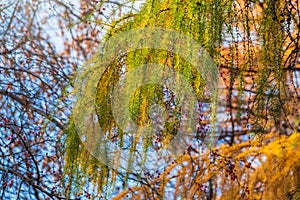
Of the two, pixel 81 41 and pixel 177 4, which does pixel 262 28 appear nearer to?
pixel 177 4

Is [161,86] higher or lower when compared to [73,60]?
lower

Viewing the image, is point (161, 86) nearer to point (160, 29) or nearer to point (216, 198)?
point (160, 29)

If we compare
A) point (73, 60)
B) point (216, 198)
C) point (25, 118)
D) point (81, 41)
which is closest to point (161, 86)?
A: point (216, 198)

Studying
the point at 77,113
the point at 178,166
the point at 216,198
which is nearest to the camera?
the point at 77,113

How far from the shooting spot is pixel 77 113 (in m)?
1.78

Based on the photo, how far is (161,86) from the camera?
1.44 meters

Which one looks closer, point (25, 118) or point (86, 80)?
point (86, 80)

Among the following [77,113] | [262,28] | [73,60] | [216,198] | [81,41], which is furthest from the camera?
[81,41]

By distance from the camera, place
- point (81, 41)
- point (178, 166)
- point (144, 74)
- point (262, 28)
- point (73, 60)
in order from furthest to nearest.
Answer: point (81, 41), point (73, 60), point (178, 166), point (262, 28), point (144, 74)

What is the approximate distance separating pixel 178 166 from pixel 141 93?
6.15ft

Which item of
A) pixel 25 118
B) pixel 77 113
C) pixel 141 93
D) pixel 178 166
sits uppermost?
pixel 25 118

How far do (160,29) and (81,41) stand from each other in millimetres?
3071

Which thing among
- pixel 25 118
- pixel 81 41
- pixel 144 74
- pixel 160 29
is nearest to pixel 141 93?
pixel 144 74

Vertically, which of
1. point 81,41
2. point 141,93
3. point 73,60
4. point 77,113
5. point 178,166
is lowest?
point 141,93
